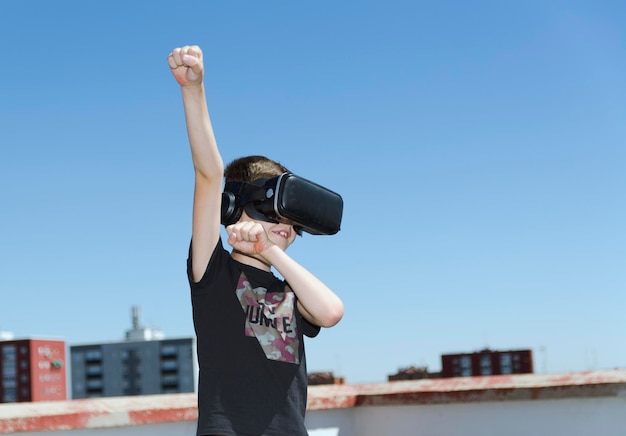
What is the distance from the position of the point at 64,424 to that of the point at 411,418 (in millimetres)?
2106

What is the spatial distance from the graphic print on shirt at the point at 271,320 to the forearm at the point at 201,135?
325mm

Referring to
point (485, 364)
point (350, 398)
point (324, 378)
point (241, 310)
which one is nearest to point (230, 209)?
point (241, 310)

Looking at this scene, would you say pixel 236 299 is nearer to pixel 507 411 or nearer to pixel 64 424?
pixel 64 424

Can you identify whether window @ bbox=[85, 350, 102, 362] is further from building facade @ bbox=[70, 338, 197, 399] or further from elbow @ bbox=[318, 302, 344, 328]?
elbow @ bbox=[318, 302, 344, 328]

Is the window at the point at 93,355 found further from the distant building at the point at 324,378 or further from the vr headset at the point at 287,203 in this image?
the vr headset at the point at 287,203

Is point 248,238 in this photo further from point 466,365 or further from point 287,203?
point 466,365

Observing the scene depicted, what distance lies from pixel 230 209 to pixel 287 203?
0.19 metres

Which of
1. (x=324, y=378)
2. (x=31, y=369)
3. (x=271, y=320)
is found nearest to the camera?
(x=271, y=320)

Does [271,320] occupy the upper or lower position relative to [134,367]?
upper

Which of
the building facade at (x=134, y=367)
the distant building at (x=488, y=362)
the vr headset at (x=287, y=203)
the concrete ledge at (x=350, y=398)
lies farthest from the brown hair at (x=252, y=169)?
the building facade at (x=134, y=367)

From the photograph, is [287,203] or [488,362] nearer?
[287,203]

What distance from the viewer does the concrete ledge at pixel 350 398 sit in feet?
13.0

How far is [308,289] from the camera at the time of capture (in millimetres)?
2359

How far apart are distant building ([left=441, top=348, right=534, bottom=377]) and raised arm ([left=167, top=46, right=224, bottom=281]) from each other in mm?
124388
